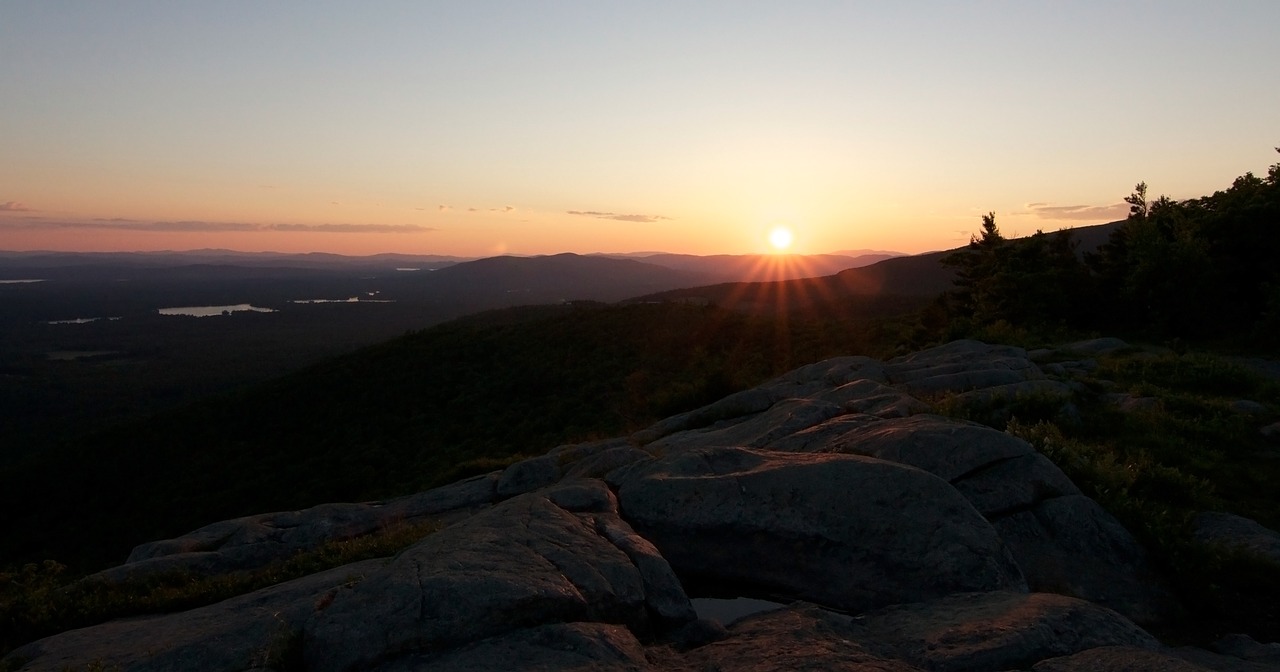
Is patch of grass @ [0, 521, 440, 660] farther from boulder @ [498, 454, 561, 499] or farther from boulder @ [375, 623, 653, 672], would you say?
boulder @ [375, 623, 653, 672]

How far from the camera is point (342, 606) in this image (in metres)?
5.83

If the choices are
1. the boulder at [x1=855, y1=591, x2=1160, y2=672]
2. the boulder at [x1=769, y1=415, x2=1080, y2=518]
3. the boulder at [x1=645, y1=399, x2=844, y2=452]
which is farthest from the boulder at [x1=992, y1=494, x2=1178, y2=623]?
the boulder at [x1=645, y1=399, x2=844, y2=452]

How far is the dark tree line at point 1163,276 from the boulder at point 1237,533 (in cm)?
1595

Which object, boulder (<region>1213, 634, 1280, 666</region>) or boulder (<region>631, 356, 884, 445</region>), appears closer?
boulder (<region>1213, 634, 1280, 666</region>)

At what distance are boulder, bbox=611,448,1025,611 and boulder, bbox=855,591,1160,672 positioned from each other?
463 millimetres

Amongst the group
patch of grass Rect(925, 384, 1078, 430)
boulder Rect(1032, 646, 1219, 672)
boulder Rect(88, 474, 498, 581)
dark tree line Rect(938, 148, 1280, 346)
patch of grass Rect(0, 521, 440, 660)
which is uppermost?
dark tree line Rect(938, 148, 1280, 346)

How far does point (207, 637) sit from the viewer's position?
663cm

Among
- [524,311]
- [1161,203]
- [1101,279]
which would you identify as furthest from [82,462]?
[1161,203]

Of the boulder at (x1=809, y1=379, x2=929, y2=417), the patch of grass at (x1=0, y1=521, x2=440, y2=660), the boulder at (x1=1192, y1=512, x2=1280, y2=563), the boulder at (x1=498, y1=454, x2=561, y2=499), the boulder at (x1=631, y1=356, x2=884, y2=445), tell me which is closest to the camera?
the boulder at (x1=1192, y1=512, x2=1280, y2=563)

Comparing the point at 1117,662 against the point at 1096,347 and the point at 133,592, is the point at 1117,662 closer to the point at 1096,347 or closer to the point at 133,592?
the point at 133,592

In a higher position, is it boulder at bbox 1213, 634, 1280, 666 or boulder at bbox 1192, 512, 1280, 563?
boulder at bbox 1192, 512, 1280, 563

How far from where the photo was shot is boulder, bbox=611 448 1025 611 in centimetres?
685

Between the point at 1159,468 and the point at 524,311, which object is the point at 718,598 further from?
the point at 524,311

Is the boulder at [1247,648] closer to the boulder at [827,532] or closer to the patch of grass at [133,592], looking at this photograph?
the boulder at [827,532]
